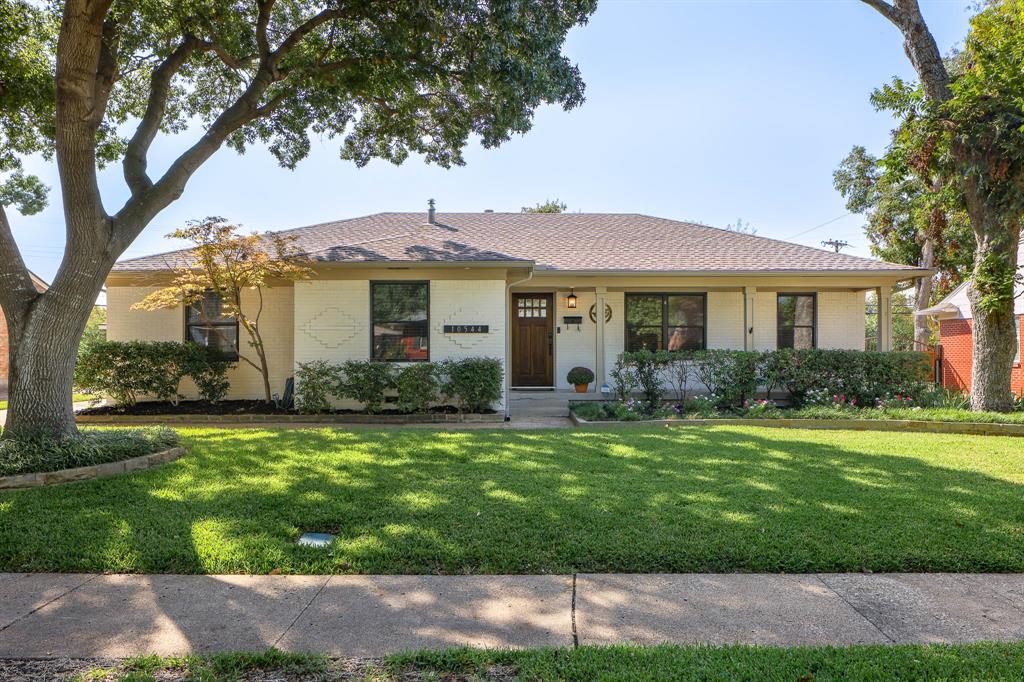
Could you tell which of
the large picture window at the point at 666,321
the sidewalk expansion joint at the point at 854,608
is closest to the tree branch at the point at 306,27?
the sidewalk expansion joint at the point at 854,608

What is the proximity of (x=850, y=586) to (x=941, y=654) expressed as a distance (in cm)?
80

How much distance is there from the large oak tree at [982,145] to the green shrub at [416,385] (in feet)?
29.1

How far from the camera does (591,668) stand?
2.45m

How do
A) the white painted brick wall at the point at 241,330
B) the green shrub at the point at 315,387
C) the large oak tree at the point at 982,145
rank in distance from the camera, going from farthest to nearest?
the white painted brick wall at the point at 241,330
the green shrub at the point at 315,387
the large oak tree at the point at 982,145

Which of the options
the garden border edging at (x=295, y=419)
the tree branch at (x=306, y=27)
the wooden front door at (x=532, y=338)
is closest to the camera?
the tree branch at (x=306, y=27)

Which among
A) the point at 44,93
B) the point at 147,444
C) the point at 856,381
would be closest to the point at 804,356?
the point at 856,381

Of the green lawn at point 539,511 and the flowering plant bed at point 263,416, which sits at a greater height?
the flowering plant bed at point 263,416

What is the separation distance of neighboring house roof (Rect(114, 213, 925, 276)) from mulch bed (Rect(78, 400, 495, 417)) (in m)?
2.66

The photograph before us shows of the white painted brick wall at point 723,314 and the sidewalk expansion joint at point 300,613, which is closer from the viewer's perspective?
the sidewalk expansion joint at point 300,613

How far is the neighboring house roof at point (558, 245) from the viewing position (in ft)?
35.7

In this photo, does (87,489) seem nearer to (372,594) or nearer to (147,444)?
(147,444)

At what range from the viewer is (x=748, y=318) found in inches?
496

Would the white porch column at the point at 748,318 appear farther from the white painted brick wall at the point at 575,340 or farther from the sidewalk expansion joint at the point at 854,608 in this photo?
the sidewalk expansion joint at the point at 854,608

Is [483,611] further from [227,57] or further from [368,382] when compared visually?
[227,57]
